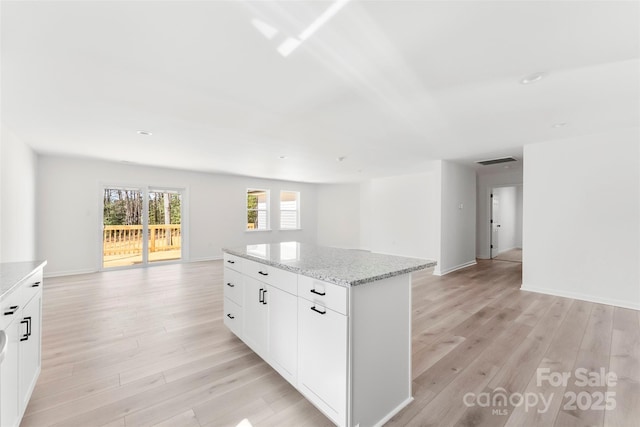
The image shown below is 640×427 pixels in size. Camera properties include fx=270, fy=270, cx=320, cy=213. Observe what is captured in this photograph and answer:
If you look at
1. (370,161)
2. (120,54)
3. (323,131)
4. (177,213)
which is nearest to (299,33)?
(120,54)

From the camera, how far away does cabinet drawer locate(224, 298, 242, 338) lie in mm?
2539

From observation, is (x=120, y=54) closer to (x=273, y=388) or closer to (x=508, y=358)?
(x=273, y=388)

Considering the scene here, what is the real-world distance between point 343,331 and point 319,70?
72.3 inches

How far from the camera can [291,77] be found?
7.12ft

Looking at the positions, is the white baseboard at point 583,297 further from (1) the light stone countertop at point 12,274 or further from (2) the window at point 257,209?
(2) the window at point 257,209

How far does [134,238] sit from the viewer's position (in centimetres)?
627

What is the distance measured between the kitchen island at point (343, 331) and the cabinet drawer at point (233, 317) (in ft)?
1.63

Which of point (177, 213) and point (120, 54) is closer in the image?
point (120, 54)

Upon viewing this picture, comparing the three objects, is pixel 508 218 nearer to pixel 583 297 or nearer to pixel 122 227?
pixel 583 297

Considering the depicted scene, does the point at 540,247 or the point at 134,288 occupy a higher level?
the point at 540,247

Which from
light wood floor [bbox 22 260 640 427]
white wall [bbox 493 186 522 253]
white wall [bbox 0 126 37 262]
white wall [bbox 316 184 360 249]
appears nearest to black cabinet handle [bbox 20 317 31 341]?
light wood floor [bbox 22 260 640 427]

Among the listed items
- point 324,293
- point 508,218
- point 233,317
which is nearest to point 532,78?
point 324,293

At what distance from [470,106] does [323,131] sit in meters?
1.70

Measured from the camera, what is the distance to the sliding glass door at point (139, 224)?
6.04m
